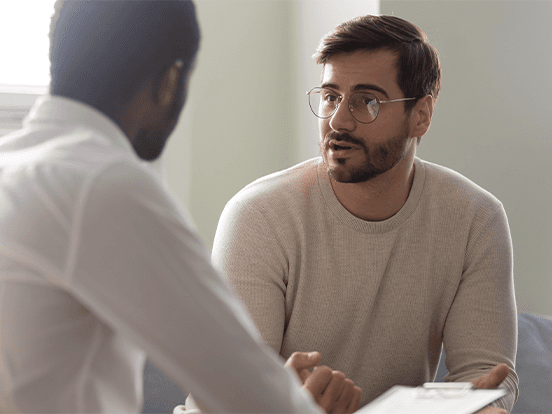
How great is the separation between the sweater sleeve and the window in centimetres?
109

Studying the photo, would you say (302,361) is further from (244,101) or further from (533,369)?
(244,101)

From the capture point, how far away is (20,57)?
6.92 feet

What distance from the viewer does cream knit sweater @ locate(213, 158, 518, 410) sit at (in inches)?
51.4

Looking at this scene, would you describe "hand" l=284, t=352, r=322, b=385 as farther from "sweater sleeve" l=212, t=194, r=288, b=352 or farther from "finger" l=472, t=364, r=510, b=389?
"finger" l=472, t=364, r=510, b=389

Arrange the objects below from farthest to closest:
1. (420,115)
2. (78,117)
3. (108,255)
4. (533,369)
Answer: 1. (533,369)
2. (420,115)
3. (78,117)
4. (108,255)

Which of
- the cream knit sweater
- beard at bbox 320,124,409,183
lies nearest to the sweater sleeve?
the cream knit sweater

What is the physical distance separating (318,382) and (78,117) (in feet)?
1.82

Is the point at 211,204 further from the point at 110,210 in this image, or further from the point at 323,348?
the point at 110,210

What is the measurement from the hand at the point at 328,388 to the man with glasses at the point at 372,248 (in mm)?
259

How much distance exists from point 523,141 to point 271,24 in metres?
1.03

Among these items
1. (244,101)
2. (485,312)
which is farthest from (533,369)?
(244,101)

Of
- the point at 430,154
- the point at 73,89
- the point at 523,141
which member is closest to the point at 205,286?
the point at 73,89

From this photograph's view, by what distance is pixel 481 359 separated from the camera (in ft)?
4.21

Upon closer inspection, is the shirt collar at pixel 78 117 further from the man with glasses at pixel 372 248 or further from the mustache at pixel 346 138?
the mustache at pixel 346 138
